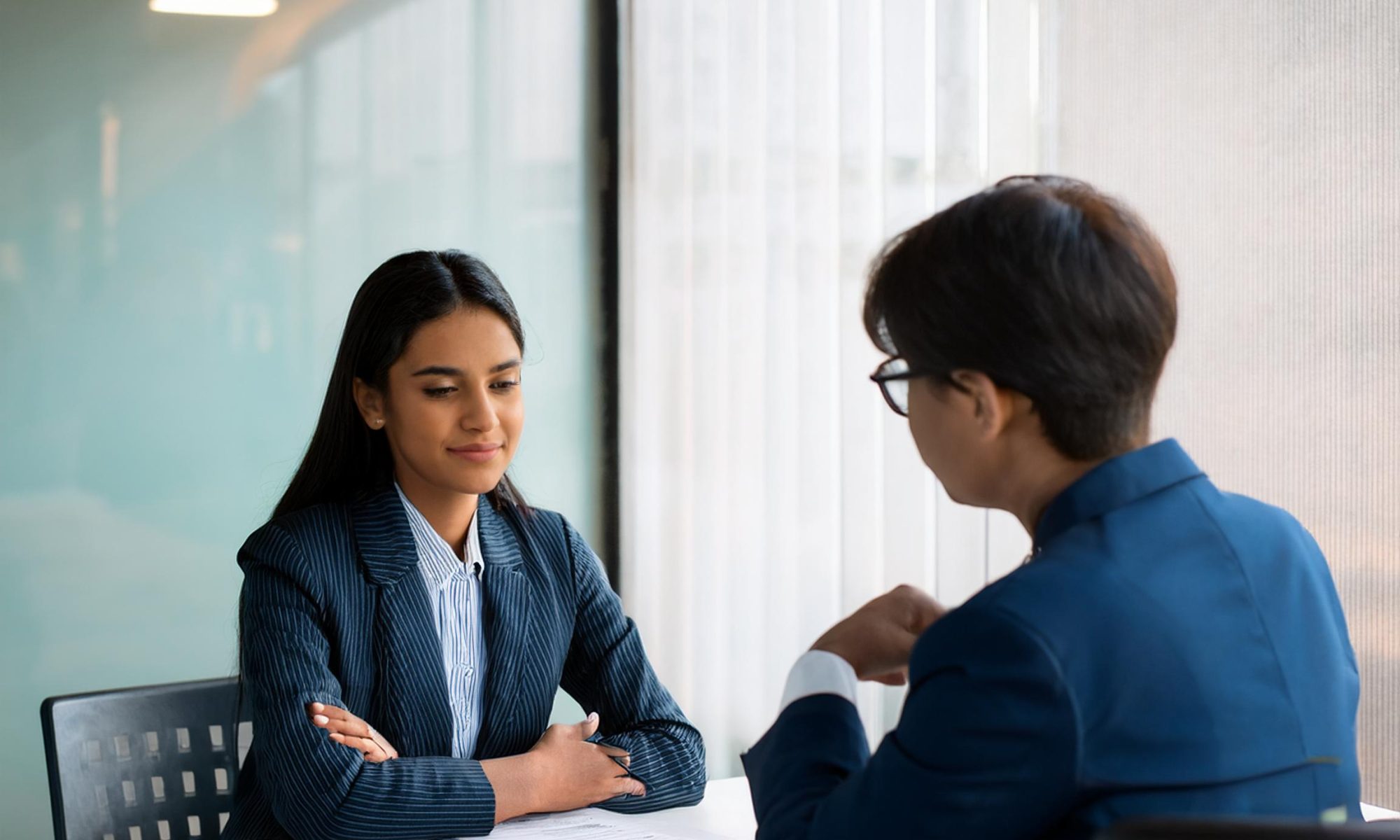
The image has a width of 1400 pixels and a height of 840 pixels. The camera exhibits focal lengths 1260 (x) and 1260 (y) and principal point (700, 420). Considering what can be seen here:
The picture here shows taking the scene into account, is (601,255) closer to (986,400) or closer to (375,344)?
(375,344)

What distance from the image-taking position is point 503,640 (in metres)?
1.70

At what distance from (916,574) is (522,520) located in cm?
93

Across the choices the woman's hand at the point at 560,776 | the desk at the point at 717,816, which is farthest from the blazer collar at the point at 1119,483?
the woman's hand at the point at 560,776

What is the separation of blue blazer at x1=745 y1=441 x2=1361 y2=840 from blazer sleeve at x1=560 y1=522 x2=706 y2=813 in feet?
2.39

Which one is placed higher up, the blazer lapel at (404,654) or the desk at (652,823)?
the blazer lapel at (404,654)

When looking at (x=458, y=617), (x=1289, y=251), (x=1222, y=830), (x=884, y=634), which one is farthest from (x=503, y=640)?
(x=1222, y=830)

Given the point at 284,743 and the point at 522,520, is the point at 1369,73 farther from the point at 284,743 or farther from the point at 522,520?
the point at 284,743

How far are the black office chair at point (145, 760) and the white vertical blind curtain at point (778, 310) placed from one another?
50.1 inches

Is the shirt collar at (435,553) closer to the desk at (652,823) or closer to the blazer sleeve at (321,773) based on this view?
the blazer sleeve at (321,773)

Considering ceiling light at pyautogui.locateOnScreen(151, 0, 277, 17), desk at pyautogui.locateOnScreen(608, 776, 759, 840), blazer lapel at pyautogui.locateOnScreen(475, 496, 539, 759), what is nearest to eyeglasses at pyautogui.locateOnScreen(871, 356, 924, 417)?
desk at pyautogui.locateOnScreen(608, 776, 759, 840)

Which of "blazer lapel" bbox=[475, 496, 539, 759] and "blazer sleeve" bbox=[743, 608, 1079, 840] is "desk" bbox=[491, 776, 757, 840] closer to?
"blazer lapel" bbox=[475, 496, 539, 759]

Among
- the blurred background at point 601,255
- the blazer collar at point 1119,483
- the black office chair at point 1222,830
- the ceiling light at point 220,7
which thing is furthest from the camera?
the ceiling light at point 220,7

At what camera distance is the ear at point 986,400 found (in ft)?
3.03

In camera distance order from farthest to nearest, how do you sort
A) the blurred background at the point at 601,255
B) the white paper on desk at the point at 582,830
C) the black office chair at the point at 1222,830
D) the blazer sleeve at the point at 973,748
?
the blurred background at the point at 601,255, the white paper on desk at the point at 582,830, the blazer sleeve at the point at 973,748, the black office chair at the point at 1222,830
